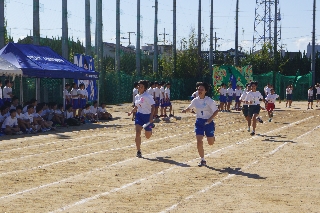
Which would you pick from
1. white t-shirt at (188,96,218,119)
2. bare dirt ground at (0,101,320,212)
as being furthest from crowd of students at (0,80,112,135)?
white t-shirt at (188,96,218,119)

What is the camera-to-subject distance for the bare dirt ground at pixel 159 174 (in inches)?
399

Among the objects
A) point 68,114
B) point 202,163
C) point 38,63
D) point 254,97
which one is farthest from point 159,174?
point 68,114

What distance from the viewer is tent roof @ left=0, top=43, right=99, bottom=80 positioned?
24.9 m

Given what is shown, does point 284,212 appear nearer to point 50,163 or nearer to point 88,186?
point 88,186

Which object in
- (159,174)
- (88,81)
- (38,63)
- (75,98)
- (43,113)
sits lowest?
(159,174)

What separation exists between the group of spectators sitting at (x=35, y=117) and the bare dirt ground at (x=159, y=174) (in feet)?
3.24

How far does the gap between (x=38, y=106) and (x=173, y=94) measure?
38619mm

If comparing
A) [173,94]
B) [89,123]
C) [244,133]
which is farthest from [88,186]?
[173,94]

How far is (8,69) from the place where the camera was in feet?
78.6

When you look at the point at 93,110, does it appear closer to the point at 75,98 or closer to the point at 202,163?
the point at 75,98

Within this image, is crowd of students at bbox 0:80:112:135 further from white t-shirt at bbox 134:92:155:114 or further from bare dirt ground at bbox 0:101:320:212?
white t-shirt at bbox 134:92:155:114

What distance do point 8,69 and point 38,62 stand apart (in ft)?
7.30

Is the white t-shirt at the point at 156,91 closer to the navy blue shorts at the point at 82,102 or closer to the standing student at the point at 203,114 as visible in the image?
the navy blue shorts at the point at 82,102

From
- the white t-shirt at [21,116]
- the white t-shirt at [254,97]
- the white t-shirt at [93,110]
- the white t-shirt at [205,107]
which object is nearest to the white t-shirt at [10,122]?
the white t-shirt at [21,116]
